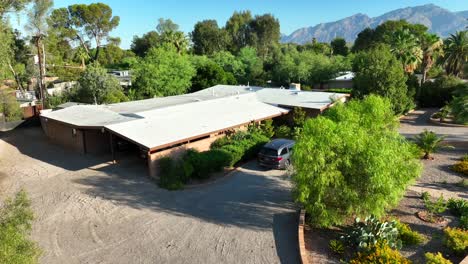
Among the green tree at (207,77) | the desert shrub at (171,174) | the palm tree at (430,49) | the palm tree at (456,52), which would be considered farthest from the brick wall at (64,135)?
the palm tree at (456,52)

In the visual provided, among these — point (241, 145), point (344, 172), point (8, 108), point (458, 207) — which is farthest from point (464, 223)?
point (8, 108)

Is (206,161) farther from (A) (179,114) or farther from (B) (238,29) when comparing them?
(B) (238,29)

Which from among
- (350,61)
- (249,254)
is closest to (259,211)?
(249,254)

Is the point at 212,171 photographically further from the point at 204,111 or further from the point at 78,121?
the point at 78,121

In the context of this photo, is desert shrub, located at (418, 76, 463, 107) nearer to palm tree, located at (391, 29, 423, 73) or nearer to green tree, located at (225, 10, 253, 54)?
palm tree, located at (391, 29, 423, 73)

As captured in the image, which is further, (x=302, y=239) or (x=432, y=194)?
(x=432, y=194)

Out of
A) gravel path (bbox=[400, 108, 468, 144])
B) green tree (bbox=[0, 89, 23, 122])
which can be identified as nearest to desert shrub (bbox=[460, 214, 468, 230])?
gravel path (bbox=[400, 108, 468, 144])

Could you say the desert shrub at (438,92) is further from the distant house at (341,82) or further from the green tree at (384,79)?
the distant house at (341,82)
